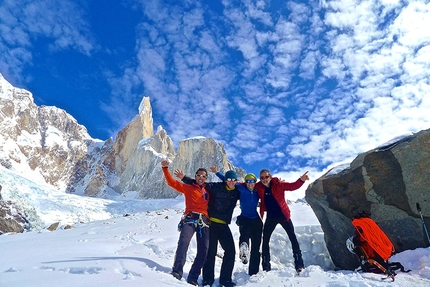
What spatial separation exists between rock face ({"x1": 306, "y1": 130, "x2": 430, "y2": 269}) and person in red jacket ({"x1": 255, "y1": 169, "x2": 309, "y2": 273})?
5.92ft

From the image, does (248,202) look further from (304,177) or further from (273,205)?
(304,177)

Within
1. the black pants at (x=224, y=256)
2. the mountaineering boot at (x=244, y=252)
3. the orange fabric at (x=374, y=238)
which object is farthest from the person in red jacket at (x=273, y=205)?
the orange fabric at (x=374, y=238)

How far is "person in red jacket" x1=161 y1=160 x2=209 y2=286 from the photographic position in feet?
15.7

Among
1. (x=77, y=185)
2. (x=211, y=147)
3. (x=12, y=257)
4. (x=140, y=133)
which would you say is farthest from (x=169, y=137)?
(x=12, y=257)

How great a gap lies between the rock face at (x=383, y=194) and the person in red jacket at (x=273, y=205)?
5.92 ft

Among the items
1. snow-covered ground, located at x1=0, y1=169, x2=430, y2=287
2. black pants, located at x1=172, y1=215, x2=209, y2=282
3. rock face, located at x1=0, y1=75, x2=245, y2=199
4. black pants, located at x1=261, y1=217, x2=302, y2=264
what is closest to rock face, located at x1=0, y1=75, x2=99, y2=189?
rock face, located at x1=0, y1=75, x2=245, y2=199

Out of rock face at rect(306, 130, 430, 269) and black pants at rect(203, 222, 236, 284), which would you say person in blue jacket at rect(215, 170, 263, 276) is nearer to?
black pants at rect(203, 222, 236, 284)

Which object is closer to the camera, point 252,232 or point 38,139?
point 252,232

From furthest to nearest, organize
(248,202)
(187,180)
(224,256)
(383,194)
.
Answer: (383,194) < (248,202) < (187,180) < (224,256)

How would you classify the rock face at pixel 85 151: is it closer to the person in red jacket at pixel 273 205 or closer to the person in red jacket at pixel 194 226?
the person in red jacket at pixel 273 205

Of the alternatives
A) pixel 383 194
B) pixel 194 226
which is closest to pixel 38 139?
pixel 194 226

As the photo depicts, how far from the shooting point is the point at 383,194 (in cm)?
665

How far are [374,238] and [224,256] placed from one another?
272 centimetres

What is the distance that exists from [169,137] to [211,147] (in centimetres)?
3514
